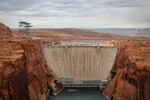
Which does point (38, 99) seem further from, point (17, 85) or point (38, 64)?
point (17, 85)

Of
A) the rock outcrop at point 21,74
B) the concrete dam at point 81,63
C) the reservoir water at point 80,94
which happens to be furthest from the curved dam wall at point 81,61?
the rock outcrop at point 21,74

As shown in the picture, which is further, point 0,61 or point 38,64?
point 38,64

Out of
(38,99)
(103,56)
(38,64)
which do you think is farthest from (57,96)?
(103,56)

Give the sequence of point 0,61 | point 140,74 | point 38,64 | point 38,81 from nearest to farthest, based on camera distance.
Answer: point 0,61 → point 140,74 → point 38,81 → point 38,64

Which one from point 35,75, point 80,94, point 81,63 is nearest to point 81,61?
point 81,63

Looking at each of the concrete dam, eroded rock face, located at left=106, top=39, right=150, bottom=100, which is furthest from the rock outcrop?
eroded rock face, located at left=106, top=39, right=150, bottom=100

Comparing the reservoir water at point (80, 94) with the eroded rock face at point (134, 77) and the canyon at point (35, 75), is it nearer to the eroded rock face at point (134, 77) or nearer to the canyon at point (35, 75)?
the canyon at point (35, 75)

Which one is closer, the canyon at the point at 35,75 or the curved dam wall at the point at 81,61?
the canyon at the point at 35,75
